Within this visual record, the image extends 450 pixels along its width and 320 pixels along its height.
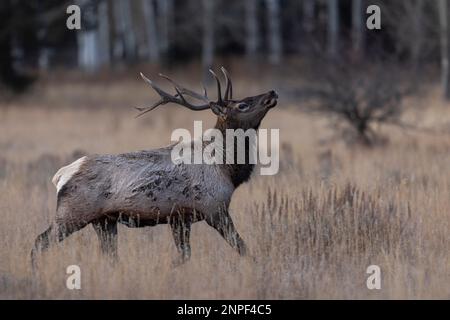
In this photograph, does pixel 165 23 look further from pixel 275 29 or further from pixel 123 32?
pixel 275 29

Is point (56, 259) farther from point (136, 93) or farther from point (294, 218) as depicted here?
point (136, 93)

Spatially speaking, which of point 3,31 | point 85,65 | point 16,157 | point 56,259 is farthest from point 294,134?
point 85,65

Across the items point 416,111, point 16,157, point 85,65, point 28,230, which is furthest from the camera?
point 85,65

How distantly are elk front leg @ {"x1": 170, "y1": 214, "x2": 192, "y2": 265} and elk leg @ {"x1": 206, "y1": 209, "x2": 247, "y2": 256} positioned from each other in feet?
0.74

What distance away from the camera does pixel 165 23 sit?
40906 millimetres

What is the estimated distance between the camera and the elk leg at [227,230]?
794 cm

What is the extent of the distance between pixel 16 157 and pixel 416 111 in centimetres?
847

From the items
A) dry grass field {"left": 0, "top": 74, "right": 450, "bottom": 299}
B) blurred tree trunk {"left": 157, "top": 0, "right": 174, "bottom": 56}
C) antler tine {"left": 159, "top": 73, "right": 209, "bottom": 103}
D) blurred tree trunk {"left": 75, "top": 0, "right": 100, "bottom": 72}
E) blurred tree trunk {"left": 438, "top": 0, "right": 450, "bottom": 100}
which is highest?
blurred tree trunk {"left": 157, "top": 0, "right": 174, "bottom": 56}

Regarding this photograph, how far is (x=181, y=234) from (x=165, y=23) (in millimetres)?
33443

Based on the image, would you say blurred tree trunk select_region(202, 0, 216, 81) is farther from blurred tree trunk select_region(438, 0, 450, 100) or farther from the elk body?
the elk body

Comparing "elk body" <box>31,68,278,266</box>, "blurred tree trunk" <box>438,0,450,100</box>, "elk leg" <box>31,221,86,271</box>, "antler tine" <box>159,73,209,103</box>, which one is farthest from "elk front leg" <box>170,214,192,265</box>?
"blurred tree trunk" <box>438,0,450,100</box>

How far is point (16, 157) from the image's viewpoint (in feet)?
54.5

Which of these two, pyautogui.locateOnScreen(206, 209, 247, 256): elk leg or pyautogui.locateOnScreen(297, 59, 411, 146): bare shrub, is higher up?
pyautogui.locateOnScreen(297, 59, 411, 146): bare shrub

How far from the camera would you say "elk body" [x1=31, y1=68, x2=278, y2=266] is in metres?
7.95
